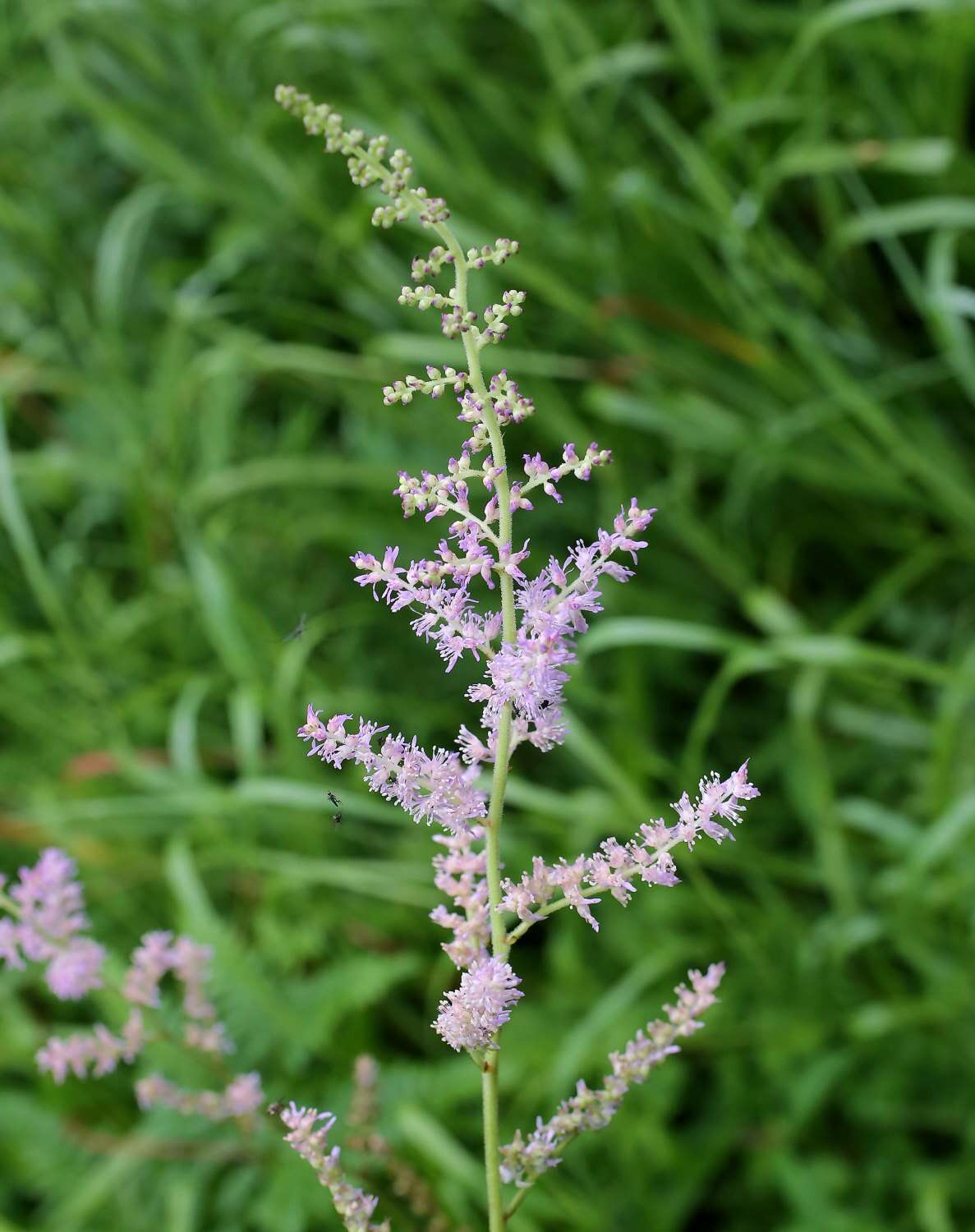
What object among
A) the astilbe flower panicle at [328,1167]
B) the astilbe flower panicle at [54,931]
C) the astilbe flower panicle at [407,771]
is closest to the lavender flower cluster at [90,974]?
the astilbe flower panicle at [54,931]

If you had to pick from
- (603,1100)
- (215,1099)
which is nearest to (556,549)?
(215,1099)

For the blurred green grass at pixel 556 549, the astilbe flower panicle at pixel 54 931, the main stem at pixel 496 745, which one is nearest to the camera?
the main stem at pixel 496 745

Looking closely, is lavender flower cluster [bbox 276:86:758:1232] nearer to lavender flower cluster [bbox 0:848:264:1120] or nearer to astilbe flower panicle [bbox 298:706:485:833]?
astilbe flower panicle [bbox 298:706:485:833]

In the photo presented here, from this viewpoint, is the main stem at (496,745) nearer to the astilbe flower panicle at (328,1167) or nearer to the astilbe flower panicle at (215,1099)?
the astilbe flower panicle at (328,1167)

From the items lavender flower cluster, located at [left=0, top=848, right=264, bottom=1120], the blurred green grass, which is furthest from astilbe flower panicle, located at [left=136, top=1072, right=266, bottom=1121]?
the blurred green grass

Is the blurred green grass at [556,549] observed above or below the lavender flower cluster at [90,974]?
above

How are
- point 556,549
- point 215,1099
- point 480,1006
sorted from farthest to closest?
point 556,549
point 215,1099
point 480,1006

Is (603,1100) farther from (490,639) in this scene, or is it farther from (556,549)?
(556,549)

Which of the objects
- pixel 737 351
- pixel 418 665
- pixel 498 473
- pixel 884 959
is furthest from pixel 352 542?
pixel 498 473
